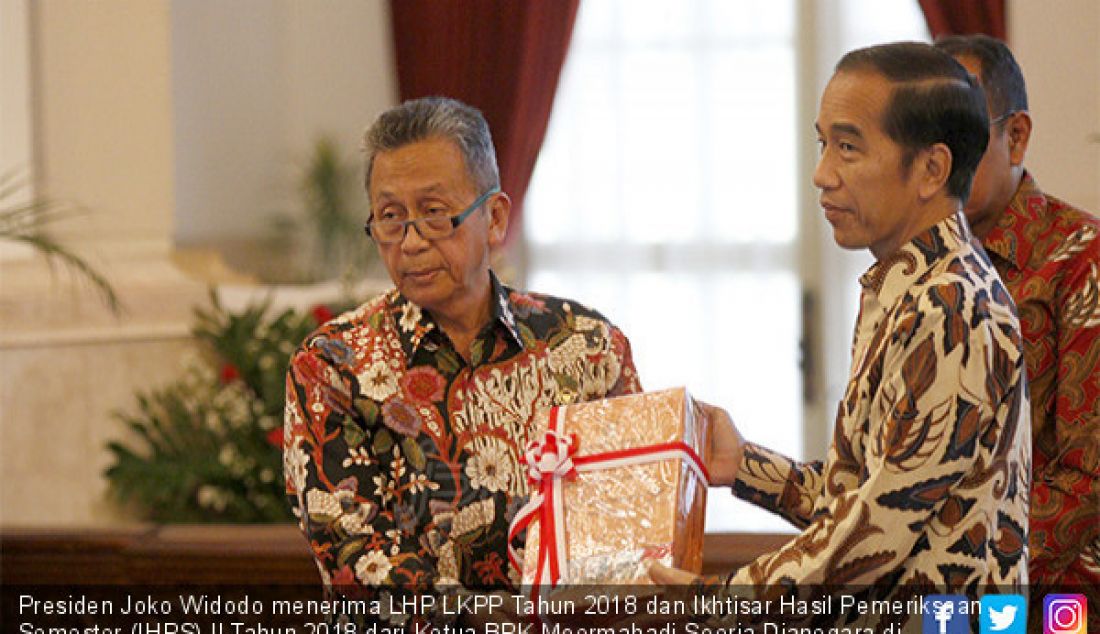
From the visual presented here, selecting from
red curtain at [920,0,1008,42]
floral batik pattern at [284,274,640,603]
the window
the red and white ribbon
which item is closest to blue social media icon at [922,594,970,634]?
the red and white ribbon

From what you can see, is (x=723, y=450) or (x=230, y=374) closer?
(x=723, y=450)

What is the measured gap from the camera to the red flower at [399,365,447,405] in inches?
93.3

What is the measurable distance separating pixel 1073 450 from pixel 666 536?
0.76m

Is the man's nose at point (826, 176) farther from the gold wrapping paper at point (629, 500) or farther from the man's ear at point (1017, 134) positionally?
the man's ear at point (1017, 134)

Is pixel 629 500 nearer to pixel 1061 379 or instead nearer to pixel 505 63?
pixel 1061 379

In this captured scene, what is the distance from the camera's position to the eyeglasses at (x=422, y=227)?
2307 millimetres

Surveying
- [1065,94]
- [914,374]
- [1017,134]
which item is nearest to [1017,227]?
[1017,134]

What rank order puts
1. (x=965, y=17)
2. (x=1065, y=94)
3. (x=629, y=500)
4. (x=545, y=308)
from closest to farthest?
(x=629, y=500) → (x=545, y=308) → (x=1065, y=94) → (x=965, y=17)

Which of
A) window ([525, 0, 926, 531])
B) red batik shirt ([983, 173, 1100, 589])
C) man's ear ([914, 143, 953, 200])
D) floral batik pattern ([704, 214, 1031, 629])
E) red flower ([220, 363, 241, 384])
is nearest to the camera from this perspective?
floral batik pattern ([704, 214, 1031, 629])

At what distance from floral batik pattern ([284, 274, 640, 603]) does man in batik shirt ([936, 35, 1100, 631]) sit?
0.71 metres

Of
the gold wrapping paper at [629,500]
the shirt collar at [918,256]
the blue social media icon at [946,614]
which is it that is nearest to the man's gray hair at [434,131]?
the gold wrapping paper at [629,500]

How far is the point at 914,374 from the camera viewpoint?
71.7 inches

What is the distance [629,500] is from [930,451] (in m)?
0.47

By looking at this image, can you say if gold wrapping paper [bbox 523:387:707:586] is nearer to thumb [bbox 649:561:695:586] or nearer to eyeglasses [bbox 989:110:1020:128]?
thumb [bbox 649:561:695:586]
